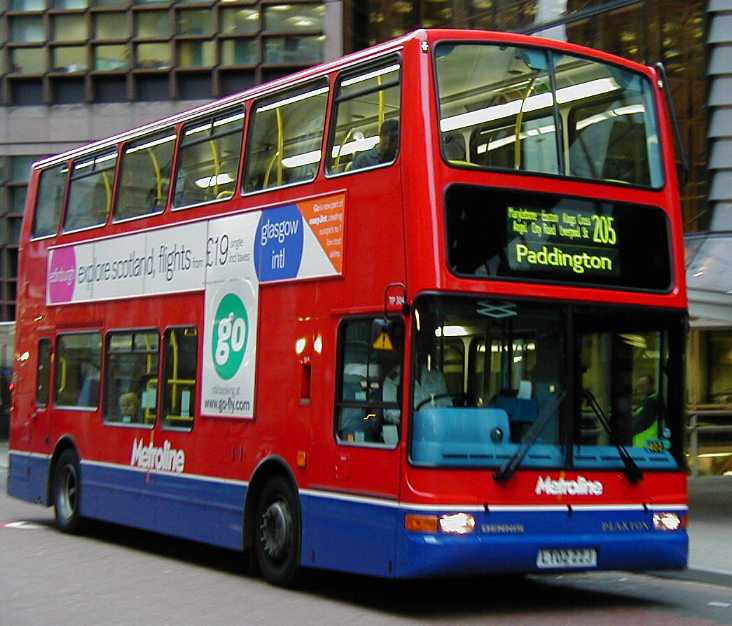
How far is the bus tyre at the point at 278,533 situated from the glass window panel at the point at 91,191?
17.0ft

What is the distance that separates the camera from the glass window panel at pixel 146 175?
15.1m

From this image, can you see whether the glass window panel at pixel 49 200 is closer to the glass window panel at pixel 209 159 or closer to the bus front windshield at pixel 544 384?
the glass window panel at pixel 209 159

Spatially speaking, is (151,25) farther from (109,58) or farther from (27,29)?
(27,29)

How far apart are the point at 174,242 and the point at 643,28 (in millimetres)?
8755

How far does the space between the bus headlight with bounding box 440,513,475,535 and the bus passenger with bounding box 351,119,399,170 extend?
2.67 meters

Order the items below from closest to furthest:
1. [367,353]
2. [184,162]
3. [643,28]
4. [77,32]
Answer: [367,353]
[184,162]
[643,28]
[77,32]

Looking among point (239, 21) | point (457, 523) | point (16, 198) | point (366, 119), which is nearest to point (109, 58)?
point (239, 21)

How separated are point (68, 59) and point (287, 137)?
27960mm

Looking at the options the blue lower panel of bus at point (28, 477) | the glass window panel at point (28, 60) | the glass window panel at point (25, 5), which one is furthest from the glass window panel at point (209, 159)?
the glass window panel at point (25, 5)

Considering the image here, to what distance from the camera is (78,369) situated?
16906mm

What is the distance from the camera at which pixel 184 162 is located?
14.8 meters

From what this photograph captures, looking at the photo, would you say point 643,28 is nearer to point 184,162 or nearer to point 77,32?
point 184,162

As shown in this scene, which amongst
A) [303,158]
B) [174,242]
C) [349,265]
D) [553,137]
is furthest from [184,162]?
[553,137]

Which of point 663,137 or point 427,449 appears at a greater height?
point 663,137
